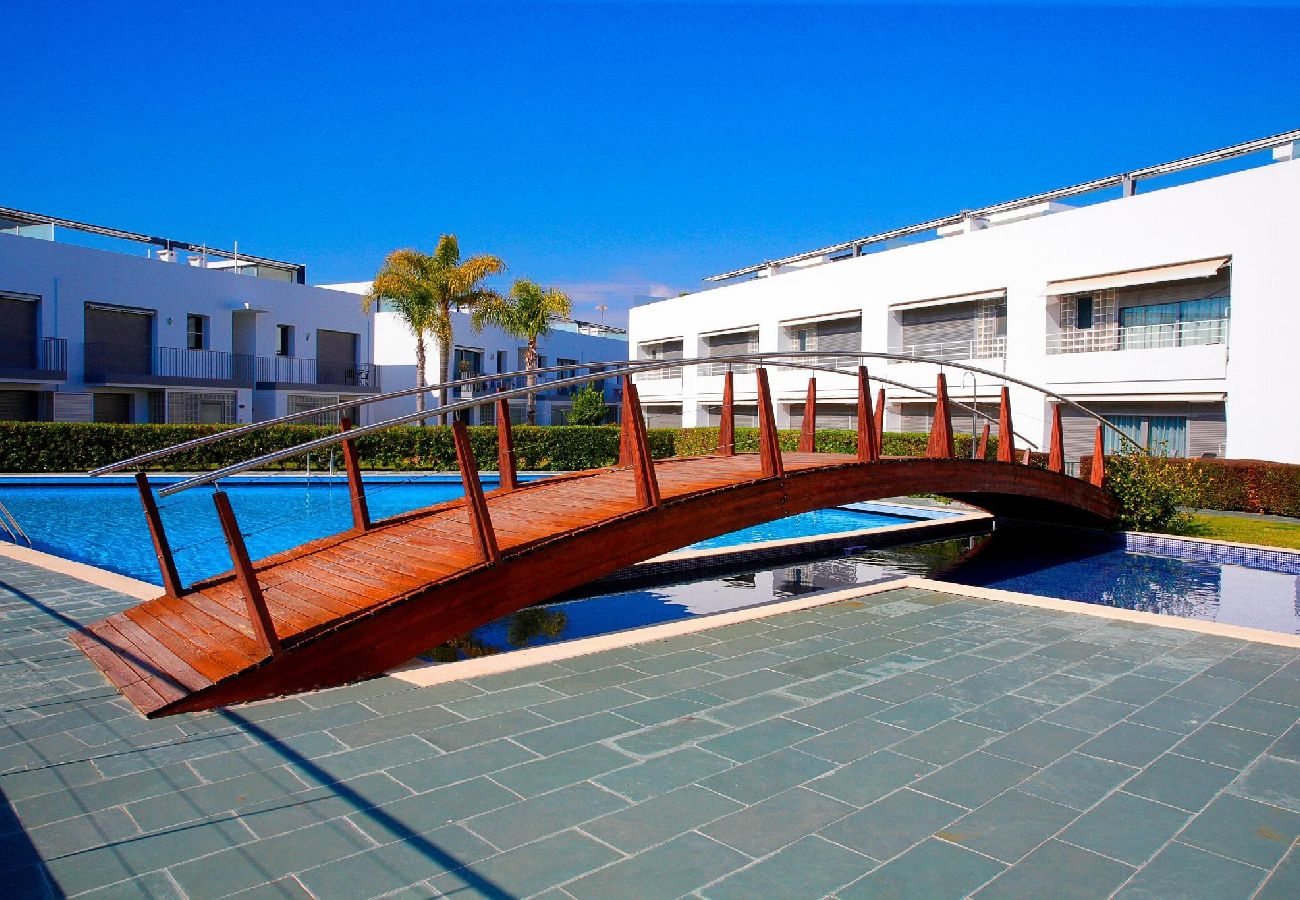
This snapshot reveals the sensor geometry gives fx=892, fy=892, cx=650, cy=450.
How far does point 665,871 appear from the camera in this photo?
9.44 feet

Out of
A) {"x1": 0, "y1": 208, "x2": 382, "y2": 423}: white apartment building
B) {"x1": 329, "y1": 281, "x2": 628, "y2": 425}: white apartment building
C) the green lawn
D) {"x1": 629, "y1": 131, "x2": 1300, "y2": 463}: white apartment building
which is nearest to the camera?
the green lawn

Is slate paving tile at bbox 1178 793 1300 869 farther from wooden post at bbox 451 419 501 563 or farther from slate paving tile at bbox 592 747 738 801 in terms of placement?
wooden post at bbox 451 419 501 563

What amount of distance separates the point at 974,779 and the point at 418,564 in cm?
360

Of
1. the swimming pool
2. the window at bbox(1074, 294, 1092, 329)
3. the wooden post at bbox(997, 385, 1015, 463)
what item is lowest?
the swimming pool

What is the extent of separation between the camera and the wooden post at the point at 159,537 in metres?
5.36

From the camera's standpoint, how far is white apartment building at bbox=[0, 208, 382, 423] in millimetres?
23688

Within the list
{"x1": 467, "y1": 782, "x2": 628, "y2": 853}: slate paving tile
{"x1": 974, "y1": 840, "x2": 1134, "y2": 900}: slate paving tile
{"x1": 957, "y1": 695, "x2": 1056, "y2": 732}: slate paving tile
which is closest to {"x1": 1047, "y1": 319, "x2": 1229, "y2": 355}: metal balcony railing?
{"x1": 957, "y1": 695, "x2": 1056, "y2": 732}: slate paving tile

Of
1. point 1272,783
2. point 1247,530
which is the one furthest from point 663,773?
point 1247,530

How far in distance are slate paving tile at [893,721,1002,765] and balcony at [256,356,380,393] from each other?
2898 centimetres

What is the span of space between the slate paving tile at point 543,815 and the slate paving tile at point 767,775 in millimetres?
450

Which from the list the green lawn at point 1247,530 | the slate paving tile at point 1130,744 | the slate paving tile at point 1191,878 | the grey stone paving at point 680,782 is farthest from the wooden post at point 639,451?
the green lawn at point 1247,530

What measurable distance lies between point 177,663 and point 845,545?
9.04 m

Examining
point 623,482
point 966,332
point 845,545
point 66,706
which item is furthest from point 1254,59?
point 66,706

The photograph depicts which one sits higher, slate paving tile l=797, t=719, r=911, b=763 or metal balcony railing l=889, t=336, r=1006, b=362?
metal balcony railing l=889, t=336, r=1006, b=362
